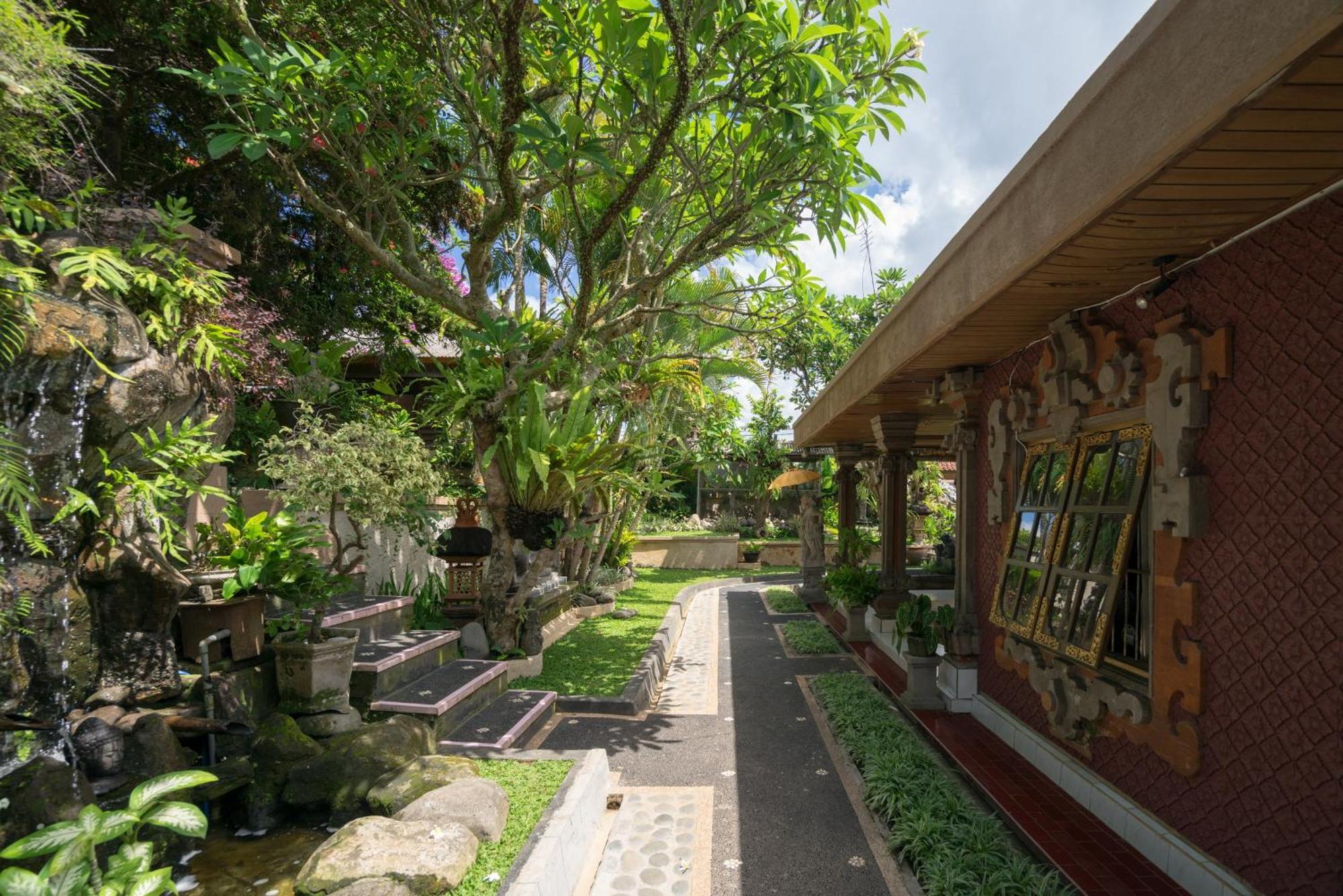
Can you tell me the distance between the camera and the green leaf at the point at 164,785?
2.12 meters

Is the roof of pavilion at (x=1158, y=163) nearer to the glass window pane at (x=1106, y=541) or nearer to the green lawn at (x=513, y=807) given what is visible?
the glass window pane at (x=1106, y=541)

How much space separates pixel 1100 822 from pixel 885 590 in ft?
13.6

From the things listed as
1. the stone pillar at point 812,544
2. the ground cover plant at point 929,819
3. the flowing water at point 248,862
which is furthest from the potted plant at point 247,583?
the stone pillar at point 812,544

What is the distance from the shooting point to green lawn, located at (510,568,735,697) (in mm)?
6297

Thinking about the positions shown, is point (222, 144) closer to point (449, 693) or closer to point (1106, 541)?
point (449, 693)

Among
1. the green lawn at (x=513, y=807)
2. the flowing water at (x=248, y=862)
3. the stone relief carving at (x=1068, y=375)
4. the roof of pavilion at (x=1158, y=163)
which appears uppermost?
the roof of pavilion at (x=1158, y=163)

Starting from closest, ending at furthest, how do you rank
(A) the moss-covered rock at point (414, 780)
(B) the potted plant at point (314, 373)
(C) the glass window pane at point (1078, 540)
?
1. (A) the moss-covered rock at point (414, 780)
2. (C) the glass window pane at point (1078, 540)
3. (B) the potted plant at point (314, 373)

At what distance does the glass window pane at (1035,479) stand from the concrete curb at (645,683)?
12.1 ft

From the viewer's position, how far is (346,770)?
12.3 feet

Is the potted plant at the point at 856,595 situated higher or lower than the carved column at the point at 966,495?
lower

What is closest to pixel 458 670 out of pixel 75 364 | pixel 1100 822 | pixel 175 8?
pixel 75 364

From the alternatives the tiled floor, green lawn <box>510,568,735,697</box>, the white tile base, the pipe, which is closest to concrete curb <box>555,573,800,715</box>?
green lawn <box>510,568,735,697</box>

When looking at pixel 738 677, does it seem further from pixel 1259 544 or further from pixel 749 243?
pixel 1259 544

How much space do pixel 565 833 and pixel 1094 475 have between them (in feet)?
11.1
